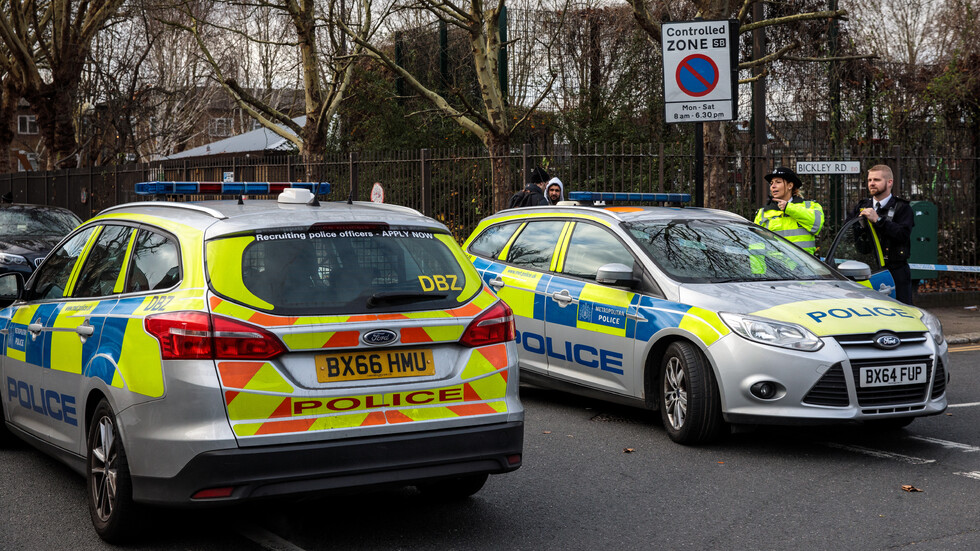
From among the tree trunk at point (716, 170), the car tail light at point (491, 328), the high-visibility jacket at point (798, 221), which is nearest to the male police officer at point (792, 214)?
the high-visibility jacket at point (798, 221)

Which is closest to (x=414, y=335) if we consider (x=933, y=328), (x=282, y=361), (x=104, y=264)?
(x=282, y=361)

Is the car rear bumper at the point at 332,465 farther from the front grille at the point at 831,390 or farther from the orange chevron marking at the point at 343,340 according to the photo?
the front grille at the point at 831,390

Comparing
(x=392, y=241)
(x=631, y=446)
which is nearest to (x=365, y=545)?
(x=392, y=241)

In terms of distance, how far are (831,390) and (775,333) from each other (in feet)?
1.51

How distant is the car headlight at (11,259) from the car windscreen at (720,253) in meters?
8.76

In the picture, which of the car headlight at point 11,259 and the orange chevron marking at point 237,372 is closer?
the orange chevron marking at point 237,372

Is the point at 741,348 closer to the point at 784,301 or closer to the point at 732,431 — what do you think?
the point at 784,301

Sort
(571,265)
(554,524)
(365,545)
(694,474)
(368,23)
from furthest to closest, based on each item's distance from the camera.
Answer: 1. (368,23)
2. (571,265)
3. (694,474)
4. (554,524)
5. (365,545)

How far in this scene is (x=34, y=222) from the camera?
14.8m

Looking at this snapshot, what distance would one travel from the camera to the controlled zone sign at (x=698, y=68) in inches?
388

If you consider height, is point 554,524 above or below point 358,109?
below

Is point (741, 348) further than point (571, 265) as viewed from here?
No

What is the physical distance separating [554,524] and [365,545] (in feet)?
3.07

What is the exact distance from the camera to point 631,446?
671 cm
